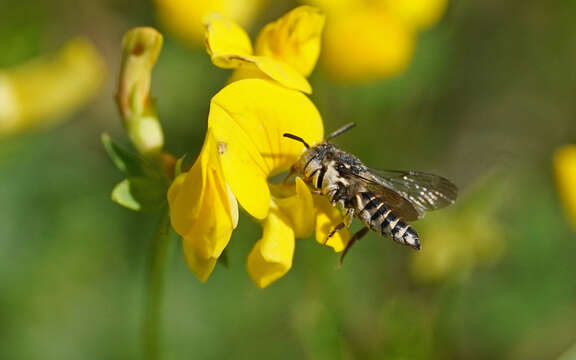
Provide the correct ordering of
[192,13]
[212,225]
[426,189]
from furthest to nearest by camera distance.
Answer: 1. [192,13]
2. [426,189]
3. [212,225]

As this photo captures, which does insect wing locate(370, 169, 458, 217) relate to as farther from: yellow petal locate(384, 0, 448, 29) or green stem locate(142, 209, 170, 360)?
yellow petal locate(384, 0, 448, 29)

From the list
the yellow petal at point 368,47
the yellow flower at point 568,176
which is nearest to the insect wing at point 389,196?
the yellow flower at point 568,176

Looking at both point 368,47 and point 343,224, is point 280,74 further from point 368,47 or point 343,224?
point 368,47

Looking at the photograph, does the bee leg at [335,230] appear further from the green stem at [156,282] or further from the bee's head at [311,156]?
the green stem at [156,282]

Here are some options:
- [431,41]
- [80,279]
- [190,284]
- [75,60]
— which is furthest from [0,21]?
[431,41]

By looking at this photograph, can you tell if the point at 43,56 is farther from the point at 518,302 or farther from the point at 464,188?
the point at 518,302

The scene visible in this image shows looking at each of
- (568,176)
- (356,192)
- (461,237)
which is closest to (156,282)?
(356,192)
